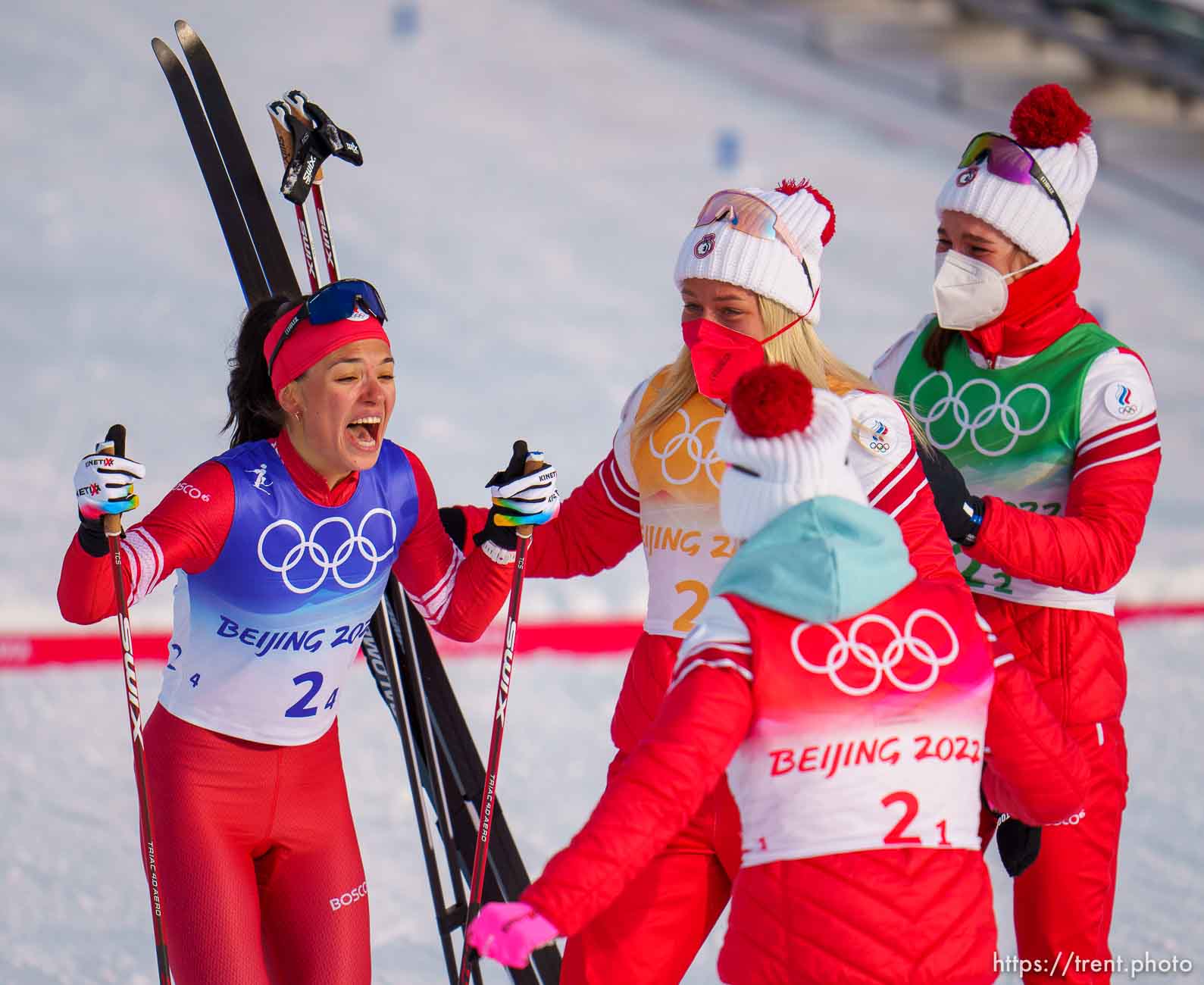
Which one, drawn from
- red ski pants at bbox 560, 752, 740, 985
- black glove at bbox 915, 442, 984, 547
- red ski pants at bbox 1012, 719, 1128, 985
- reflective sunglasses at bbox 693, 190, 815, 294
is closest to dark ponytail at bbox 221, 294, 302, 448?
reflective sunglasses at bbox 693, 190, 815, 294

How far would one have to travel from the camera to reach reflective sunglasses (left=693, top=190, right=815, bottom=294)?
2.62 metres

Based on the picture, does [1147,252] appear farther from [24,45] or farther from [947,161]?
[24,45]

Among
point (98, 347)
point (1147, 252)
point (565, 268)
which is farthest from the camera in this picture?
point (1147, 252)

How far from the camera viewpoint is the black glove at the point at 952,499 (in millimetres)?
2580

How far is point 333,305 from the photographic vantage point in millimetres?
2598

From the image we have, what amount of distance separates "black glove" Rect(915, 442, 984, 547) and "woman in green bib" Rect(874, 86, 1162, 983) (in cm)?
2

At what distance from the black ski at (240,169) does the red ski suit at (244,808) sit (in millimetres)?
550

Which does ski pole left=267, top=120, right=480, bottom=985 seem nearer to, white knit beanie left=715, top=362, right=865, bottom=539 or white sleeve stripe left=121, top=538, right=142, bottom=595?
white sleeve stripe left=121, top=538, right=142, bottom=595

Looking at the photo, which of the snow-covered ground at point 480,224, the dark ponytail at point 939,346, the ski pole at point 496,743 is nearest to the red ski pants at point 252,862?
the ski pole at point 496,743

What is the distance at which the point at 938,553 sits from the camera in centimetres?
241

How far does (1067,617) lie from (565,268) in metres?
7.32

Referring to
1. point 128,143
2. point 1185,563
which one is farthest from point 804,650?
point 128,143

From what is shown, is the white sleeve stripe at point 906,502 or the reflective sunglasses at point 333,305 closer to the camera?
the white sleeve stripe at point 906,502

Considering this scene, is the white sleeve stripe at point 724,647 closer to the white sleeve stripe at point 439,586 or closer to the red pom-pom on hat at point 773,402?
the red pom-pom on hat at point 773,402
